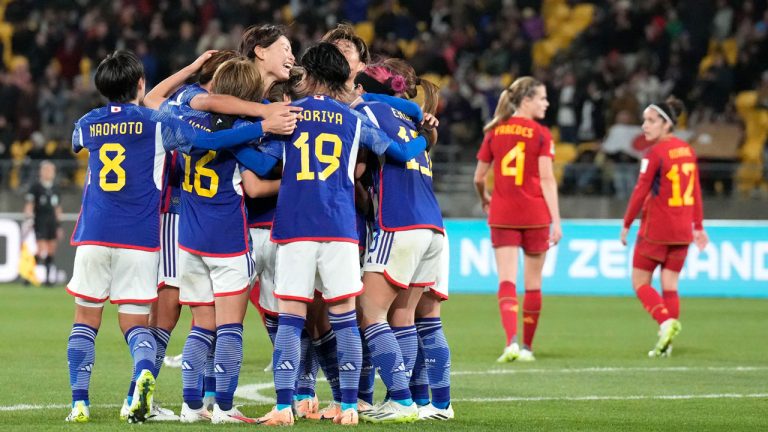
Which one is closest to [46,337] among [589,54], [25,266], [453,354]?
[453,354]

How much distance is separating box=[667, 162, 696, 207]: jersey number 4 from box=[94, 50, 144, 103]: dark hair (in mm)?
6210

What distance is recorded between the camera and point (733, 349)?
39.3 feet

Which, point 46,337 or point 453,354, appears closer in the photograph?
point 453,354

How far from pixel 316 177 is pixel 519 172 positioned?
4653mm

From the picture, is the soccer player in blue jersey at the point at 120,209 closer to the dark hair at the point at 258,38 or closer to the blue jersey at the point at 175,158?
the blue jersey at the point at 175,158

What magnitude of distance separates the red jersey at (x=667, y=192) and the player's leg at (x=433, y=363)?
469 cm

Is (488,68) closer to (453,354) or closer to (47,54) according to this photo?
(47,54)

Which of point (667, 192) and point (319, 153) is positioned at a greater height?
point (319, 153)

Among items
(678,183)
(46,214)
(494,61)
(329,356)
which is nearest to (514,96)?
(678,183)

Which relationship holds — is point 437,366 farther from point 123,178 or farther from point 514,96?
point 514,96

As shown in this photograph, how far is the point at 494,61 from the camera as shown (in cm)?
2336

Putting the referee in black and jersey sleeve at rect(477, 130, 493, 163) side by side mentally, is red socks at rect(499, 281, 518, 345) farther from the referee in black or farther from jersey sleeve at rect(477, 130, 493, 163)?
the referee in black

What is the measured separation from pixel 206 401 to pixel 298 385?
0.53 meters

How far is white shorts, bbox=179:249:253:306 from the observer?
22.4 ft
